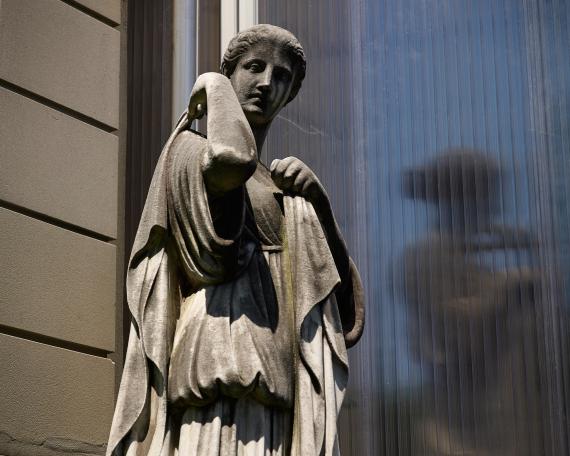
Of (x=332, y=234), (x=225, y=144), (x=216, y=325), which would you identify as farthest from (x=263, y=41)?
(x=216, y=325)

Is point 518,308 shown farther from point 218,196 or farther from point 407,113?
point 218,196

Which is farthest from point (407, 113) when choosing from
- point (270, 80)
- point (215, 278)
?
point (215, 278)

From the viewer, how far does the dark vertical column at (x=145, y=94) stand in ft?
26.7

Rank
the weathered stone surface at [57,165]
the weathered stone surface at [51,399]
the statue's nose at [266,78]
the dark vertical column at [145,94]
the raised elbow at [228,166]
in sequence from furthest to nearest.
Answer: the dark vertical column at [145,94] → the weathered stone surface at [57,165] → the weathered stone surface at [51,399] → the statue's nose at [266,78] → the raised elbow at [228,166]

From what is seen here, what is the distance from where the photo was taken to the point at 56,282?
7367mm

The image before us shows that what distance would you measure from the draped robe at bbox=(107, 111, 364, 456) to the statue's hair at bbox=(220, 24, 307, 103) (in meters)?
0.45

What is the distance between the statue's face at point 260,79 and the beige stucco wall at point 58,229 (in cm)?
200

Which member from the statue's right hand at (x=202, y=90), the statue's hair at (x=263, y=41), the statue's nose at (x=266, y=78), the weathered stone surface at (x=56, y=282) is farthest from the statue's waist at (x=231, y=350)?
the weathered stone surface at (x=56, y=282)

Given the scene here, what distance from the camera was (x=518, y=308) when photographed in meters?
7.67

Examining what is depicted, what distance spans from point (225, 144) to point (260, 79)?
62 cm

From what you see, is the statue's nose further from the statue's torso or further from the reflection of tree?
the reflection of tree

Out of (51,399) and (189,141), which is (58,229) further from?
(189,141)

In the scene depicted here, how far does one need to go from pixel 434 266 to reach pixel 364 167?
746 millimetres

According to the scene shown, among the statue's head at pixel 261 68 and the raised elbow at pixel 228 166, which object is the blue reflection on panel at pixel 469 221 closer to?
the statue's head at pixel 261 68
